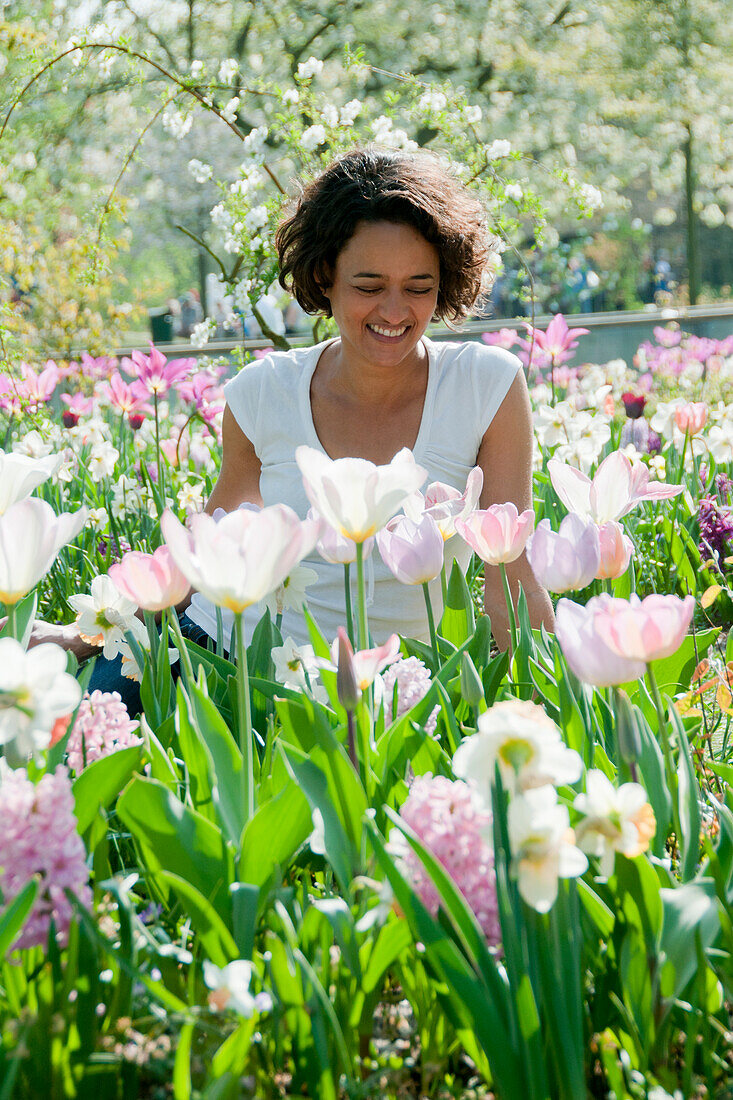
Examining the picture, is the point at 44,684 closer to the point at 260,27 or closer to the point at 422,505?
the point at 422,505

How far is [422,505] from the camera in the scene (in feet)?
4.18

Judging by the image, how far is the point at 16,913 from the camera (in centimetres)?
75

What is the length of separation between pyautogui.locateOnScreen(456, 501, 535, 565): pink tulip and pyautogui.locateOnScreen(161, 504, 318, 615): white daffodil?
412 millimetres

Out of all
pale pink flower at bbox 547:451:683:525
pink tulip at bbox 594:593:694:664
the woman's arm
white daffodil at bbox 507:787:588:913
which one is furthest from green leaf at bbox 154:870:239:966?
the woman's arm

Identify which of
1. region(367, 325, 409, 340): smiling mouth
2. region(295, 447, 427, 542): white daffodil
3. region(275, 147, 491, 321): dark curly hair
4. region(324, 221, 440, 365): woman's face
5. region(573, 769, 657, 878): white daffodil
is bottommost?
region(573, 769, 657, 878): white daffodil

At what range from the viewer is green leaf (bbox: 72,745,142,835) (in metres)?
0.94

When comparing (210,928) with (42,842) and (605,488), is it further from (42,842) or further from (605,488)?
(605,488)

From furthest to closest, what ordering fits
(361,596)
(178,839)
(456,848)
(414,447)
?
(414,447) → (361,596) → (178,839) → (456,848)

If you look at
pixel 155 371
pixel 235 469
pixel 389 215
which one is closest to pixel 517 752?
pixel 389 215

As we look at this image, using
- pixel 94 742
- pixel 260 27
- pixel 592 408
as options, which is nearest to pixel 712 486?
pixel 592 408

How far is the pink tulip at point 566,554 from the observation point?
1128 millimetres

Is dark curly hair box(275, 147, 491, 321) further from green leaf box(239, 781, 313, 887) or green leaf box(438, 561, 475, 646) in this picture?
green leaf box(239, 781, 313, 887)

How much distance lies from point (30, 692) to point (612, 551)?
26.5 inches

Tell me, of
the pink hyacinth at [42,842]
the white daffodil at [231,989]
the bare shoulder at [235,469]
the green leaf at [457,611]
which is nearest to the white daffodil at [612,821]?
the white daffodil at [231,989]
